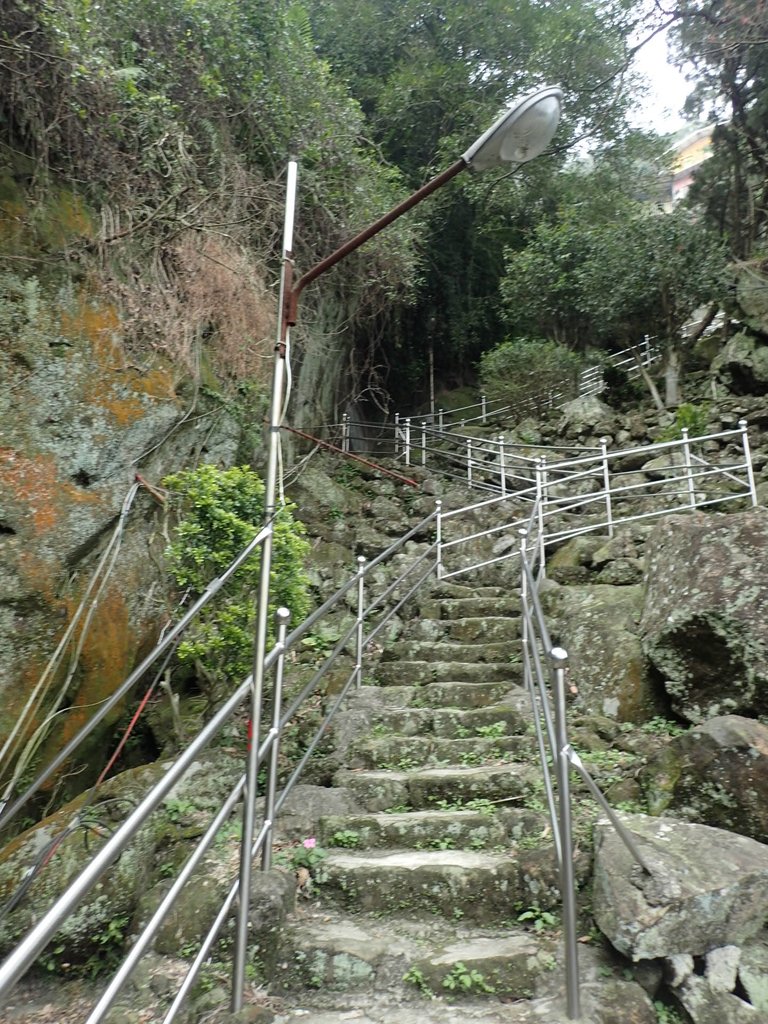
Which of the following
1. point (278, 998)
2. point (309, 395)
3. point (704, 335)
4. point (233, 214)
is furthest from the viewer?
point (704, 335)

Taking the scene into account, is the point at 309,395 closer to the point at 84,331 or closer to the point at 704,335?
the point at 84,331

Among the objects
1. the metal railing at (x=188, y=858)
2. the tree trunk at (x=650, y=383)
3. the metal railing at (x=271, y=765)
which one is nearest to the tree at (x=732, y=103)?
the tree trunk at (x=650, y=383)

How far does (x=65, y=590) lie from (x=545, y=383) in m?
8.04

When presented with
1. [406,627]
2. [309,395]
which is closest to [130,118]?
[309,395]

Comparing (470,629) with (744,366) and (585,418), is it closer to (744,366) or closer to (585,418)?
(585,418)

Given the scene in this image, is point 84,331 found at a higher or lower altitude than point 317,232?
lower

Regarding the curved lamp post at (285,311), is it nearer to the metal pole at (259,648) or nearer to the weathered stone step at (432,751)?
the metal pole at (259,648)

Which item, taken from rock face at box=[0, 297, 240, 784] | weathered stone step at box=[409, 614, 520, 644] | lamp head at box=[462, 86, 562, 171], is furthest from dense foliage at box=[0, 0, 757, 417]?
lamp head at box=[462, 86, 562, 171]

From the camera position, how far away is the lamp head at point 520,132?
234 cm

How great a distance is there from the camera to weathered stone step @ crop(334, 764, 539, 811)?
282 cm

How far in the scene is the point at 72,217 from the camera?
15.0 feet

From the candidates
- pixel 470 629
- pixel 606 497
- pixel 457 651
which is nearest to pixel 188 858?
pixel 457 651

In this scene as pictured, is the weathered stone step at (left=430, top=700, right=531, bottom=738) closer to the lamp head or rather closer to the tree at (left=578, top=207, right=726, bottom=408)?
the lamp head

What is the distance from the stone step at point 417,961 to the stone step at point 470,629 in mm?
2282
